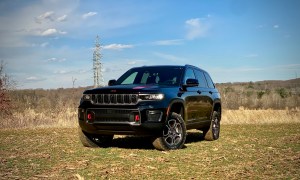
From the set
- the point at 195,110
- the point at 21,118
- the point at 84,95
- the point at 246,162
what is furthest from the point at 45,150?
the point at 21,118

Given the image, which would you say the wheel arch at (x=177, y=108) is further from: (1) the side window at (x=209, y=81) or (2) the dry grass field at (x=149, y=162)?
(1) the side window at (x=209, y=81)

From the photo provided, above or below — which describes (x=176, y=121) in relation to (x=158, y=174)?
above

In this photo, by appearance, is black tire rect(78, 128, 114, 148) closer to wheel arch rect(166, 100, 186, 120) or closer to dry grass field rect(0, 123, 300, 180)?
dry grass field rect(0, 123, 300, 180)

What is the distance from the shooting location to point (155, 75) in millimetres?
9836

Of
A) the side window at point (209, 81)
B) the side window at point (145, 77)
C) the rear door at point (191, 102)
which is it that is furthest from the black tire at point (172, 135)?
the side window at point (209, 81)

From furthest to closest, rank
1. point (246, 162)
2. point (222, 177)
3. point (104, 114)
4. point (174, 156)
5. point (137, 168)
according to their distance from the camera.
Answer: point (104, 114), point (174, 156), point (246, 162), point (137, 168), point (222, 177)

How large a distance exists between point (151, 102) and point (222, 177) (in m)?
2.74

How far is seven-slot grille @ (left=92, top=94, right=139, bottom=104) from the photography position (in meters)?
8.16

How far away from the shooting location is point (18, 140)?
36.6 feet

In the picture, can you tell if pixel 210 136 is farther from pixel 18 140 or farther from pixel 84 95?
pixel 18 140

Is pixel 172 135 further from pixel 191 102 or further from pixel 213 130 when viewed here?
pixel 213 130

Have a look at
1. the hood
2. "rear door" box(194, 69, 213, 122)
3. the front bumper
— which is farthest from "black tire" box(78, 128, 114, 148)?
"rear door" box(194, 69, 213, 122)

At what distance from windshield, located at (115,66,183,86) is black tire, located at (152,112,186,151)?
102 cm

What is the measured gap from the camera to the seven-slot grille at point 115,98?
26.8 ft
